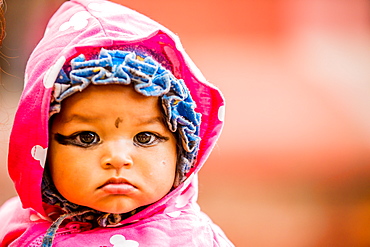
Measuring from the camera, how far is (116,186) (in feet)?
2.26

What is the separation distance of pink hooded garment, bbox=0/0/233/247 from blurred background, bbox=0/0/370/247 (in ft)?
2.66

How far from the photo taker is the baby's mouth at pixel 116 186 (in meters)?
0.69

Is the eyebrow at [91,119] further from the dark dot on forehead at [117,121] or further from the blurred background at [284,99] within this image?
the blurred background at [284,99]

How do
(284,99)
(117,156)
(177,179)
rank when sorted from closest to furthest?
1. (117,156)
2. (177,179)
3. (284,99)

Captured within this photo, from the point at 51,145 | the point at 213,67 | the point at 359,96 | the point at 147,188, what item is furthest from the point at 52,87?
the point at 359,96

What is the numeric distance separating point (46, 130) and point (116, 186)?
0.13 meters

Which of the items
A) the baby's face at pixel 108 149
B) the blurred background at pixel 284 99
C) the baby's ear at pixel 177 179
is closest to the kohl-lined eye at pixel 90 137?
the baby's face at pixel 108 149

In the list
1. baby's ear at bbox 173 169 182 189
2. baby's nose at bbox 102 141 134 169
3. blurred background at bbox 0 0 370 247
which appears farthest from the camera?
blurred background at bbox 0 0 370 247

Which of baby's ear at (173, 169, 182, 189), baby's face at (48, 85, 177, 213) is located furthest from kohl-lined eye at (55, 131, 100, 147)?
baby's ear at (173, 169, 182, 189)

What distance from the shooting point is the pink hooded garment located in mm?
718

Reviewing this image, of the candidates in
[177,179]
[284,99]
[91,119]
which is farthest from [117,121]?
[284,99]

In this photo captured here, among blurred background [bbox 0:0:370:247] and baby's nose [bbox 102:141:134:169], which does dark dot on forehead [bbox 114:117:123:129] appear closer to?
baby's nose [bbox 102:141:134:169]

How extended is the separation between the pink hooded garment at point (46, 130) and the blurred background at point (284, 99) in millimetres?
811

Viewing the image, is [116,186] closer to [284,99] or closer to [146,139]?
[146,139]
